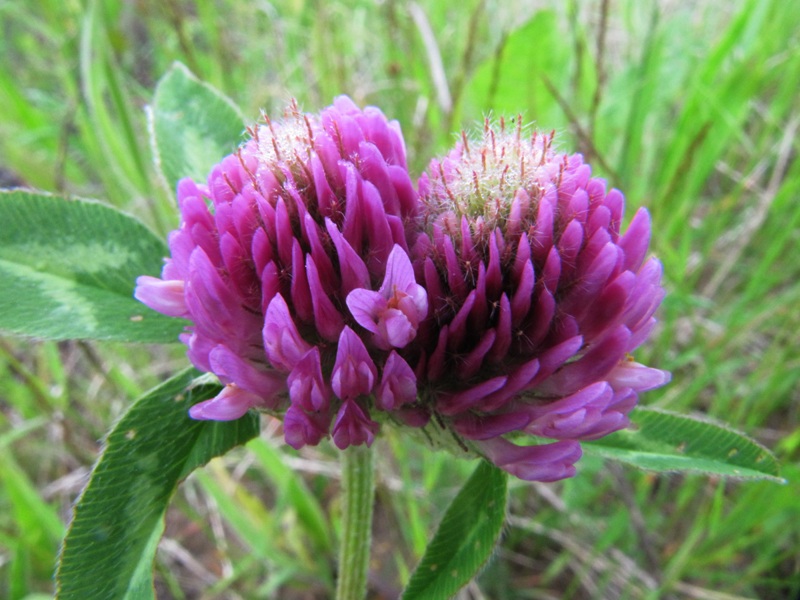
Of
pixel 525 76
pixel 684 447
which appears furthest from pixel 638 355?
pixel 525 76

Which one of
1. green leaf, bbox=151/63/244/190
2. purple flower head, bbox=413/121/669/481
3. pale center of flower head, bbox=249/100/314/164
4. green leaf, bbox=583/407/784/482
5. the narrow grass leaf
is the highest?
green leaf, bbox=151/63/244/190

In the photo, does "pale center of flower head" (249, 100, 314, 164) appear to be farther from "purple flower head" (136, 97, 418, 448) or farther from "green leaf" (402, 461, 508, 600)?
"green leaf" (402, 461, 508, 600)

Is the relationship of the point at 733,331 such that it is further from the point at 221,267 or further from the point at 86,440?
the point at 86,440

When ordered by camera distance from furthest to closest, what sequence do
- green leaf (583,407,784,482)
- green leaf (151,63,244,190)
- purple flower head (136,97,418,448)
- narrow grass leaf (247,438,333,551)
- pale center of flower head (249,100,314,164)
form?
narrow grass leaf (247,438,333,551), green leaf (151,63,244,190), green leaf (583,407,784,482), pale center of flower head (249,100,314,164), purple flower head (136,97,418,448)

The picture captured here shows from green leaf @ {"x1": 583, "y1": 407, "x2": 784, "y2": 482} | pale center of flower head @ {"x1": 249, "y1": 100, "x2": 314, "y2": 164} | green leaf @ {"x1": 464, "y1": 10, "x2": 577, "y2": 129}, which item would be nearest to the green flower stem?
green leaf @ {"x1": 583, "y1": 407, "x2": 784, "y2": 482}

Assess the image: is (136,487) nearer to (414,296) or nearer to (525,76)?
(414,296)

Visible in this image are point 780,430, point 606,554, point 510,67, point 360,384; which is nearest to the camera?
point 360,384

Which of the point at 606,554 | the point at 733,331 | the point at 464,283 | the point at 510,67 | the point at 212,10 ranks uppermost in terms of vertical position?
the point at 212,10

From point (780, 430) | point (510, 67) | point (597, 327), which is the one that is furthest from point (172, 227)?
point (780, 430)
